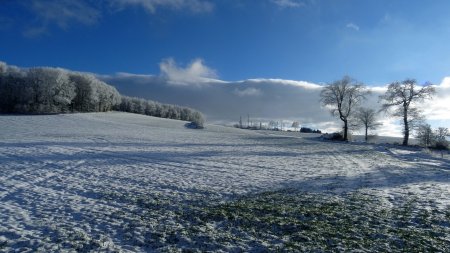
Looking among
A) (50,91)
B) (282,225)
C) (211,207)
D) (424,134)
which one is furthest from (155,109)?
(282,225)

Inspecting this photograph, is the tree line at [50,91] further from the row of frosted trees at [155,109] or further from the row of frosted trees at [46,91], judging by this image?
the row of frosted trees at [155,109]

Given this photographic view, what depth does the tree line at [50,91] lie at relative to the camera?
77.1m

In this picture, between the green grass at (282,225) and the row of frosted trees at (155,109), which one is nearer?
the green grass at (282,225)

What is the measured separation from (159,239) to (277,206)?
19.0ft

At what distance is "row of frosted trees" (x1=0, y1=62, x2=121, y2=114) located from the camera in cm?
7706

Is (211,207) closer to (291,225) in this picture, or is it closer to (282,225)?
(282,225)

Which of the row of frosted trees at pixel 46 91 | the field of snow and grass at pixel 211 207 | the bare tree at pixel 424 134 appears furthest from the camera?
the row of frosted trees at pixel 46 91

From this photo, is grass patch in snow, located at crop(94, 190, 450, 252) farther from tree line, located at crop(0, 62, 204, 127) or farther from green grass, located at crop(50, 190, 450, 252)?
tree line, located at crop(0, 62, 204, 127)

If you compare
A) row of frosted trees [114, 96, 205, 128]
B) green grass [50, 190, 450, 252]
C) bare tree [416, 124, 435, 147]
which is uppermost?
row of frosted trees [114, 96, 205, 128]

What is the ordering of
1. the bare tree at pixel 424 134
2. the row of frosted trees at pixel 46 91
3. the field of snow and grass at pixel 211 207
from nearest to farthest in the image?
the field of snow and grass at pixel 211 207
the bare tree at pixel 424 134
the row of frosted trees at pixel 46 91

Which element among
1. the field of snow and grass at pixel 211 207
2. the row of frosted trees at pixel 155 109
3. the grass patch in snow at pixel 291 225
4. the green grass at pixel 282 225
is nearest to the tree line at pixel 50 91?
the row of frosted trees at pixel 155 109

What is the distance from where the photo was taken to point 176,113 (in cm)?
15238

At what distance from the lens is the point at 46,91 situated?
77125 mm

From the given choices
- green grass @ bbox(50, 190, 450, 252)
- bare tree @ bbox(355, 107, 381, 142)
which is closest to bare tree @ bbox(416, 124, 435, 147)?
bare tree @ bbox(355, 107, 381, 142)
